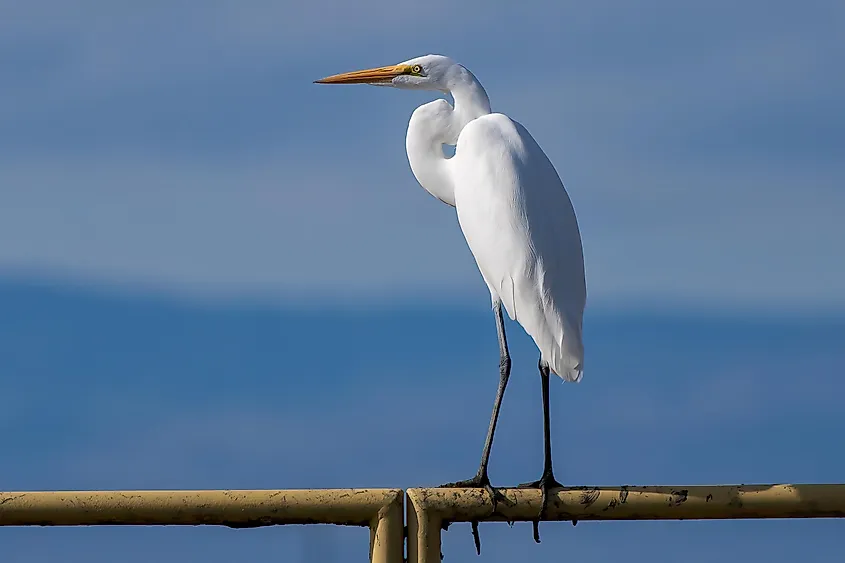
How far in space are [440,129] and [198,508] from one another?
2.53 meters

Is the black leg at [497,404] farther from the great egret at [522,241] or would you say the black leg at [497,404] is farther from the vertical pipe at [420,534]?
the vertical pipe at [420,534]

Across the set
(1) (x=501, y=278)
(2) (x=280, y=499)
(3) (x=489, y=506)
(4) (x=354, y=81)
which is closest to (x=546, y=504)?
(3) (x=489, y=506)

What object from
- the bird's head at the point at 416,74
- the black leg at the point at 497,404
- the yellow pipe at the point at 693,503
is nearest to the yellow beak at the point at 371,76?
the bird's head at the point at 416,74

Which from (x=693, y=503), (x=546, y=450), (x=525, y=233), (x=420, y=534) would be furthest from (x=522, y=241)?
(x=420, y=534)

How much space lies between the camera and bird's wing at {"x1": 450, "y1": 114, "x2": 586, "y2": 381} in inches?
153

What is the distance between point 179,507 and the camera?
2543 mm

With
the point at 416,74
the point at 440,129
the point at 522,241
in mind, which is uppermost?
the point at 416,74

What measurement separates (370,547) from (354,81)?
3.01 metres

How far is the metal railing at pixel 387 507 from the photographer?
2.54 meters

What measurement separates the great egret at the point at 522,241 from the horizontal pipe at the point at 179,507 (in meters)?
1.22

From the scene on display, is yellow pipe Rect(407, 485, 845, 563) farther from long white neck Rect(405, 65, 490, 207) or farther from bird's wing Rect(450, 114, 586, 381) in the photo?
long white neck Rect(405, 65, 490, 207)

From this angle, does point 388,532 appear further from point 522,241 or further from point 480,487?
point 522,241

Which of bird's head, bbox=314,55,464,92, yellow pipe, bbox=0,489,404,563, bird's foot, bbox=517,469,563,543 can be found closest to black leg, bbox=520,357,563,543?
bird's foot, bbox=517,469,563,543

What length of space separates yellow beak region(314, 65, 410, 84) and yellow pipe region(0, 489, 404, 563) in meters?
2.80
